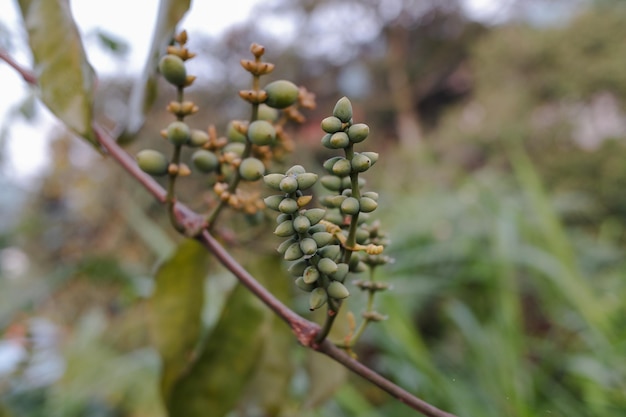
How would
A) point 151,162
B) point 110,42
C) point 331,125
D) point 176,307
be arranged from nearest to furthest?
point 331,125
point 151,162
point 176,307
point 110,42

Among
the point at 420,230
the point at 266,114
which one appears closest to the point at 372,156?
the point at 266,114

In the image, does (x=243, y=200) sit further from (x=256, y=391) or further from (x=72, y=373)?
(x=72, y=373)

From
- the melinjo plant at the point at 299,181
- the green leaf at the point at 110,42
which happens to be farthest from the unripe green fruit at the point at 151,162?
the green leaf at the point at 110,42

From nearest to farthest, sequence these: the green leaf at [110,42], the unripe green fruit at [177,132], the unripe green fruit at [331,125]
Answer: the unripe green fruit at [331,125], the unripe green fruit at [177,132], the green leaf at [110,42]

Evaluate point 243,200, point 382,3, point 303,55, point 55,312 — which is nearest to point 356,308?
point 243,200

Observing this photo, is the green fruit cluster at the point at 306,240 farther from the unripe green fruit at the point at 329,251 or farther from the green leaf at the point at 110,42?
the green leaf at the point at 110,42

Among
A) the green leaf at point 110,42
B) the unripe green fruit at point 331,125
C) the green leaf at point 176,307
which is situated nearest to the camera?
the unripe green fruit at point 331,125

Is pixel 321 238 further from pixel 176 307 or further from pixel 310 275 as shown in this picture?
pixel 176 307
